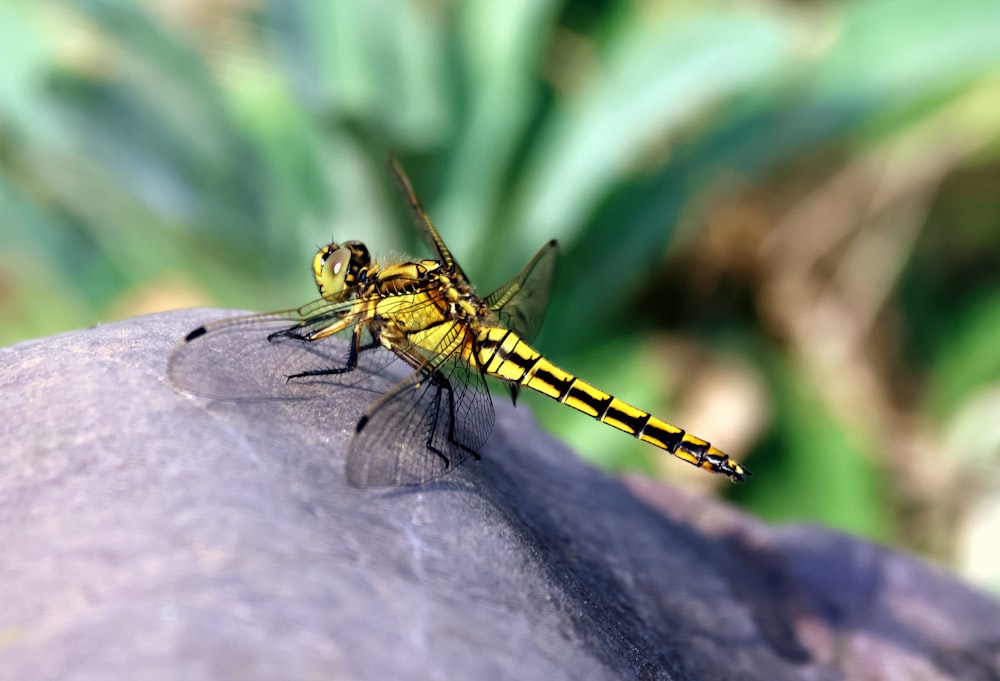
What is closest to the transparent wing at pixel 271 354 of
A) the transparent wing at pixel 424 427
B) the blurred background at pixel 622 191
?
the transparent wing at pixel 424 427

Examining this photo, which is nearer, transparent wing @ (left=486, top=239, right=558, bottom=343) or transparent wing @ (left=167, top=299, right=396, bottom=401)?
transparent wing @ (left=167, top=299, right=396, bottom=401)

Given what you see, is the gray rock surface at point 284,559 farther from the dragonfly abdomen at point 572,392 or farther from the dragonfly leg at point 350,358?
the dragonfly abdomen at point 572,392

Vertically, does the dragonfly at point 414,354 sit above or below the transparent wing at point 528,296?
below

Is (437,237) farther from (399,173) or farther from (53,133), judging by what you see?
(53,133)

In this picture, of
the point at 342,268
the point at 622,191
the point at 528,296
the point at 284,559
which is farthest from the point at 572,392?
the point at 622,191

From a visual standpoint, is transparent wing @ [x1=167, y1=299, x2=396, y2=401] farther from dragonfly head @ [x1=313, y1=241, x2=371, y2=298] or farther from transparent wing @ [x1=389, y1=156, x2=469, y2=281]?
transparent wing @ [x1=389, y1=156, x2=469, y2=281]

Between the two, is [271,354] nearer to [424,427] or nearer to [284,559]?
[424,427]

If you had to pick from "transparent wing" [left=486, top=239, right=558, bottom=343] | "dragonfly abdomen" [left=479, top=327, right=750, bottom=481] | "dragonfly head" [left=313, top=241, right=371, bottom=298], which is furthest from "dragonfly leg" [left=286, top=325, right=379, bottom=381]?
"transparent wing" [left=486, top=239, right=558, bottom=343]
